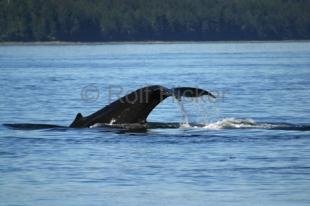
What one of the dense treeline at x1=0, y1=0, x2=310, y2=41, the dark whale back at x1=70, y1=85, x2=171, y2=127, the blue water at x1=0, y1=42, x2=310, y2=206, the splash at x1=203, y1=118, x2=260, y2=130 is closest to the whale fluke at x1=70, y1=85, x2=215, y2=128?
the dark whale back at x1=70, y1=85, x2=171, y2=127

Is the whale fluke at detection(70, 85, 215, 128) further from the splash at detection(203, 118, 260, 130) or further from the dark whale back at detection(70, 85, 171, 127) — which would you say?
the splash at detection(203, 118, 260, 130)

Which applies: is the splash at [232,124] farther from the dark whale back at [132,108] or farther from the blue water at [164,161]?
the dark whale back at [132,108]

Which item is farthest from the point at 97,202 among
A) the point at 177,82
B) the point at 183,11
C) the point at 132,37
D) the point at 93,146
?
the point at 183,11

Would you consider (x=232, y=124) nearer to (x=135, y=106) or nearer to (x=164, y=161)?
(x=135, y=106)

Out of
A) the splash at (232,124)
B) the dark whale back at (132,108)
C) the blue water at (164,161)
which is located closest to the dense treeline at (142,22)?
the blue water at (164,161)

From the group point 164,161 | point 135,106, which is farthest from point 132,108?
point 164,161

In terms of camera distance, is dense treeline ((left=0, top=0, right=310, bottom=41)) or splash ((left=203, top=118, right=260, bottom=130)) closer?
splash ((left=203, top=118, right=260, bottom=130))

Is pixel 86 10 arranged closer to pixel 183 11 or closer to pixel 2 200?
pixel 183 11

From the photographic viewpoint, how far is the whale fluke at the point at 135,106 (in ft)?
66.8

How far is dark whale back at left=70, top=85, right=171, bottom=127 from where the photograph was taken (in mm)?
21109

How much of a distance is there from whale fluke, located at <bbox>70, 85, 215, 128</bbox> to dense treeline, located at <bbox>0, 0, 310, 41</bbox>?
13438 cm

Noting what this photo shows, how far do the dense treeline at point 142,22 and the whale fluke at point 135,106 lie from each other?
5290 inches

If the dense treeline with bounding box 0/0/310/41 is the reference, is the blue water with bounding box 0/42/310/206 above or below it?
below

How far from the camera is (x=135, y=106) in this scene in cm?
2173
